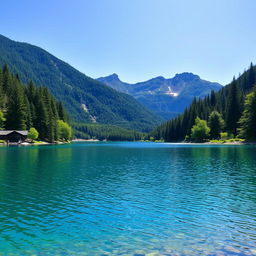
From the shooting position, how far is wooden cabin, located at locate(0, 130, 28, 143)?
356ft

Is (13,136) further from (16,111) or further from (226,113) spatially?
(226,113)

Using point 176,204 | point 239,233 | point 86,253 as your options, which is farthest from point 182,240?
point 176,204

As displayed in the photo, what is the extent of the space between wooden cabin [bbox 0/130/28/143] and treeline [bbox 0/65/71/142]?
7477 mm

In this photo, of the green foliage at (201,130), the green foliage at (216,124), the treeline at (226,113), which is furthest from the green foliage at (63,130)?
the green foliage at (216,124)

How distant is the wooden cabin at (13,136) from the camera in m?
108

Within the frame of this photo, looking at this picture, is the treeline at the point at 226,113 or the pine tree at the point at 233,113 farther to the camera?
the pine tree at the point at 233,113

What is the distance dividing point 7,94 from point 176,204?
13234cm

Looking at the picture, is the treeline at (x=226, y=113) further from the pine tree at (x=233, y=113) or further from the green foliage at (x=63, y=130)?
the green foliage at (x=63, y=130)

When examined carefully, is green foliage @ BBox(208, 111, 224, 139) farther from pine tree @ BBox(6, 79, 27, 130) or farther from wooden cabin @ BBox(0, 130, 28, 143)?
pine tree @ BBox(6, 79, 27, 130)

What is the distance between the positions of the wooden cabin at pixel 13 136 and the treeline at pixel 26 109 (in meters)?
7.48

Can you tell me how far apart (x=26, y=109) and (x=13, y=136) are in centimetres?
1616

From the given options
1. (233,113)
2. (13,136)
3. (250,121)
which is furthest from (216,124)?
(13,136)

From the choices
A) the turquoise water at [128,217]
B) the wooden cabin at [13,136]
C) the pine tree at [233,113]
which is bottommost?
the turquoise water at [128,217]

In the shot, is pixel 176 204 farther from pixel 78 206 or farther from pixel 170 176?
pixel 170 176
